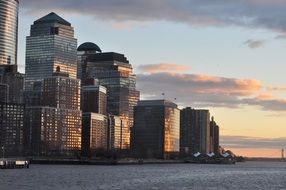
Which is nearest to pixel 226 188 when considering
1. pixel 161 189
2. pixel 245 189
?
pixel 245 189

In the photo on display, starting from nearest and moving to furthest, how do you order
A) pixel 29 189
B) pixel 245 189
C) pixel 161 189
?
pixel 29 189, pixel 161 189, pixel 245 189

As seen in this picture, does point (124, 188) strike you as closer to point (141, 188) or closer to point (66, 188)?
point (141, 188)

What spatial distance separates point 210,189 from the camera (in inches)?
6102

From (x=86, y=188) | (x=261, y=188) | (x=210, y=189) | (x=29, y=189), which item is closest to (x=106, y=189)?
(x=86, y=188)

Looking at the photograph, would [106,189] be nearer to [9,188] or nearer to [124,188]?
[124,188]

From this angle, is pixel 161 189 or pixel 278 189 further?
pixel 278 189

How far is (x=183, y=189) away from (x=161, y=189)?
6347 millimetres

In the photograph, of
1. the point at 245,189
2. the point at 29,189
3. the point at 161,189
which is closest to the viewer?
the point at 29,189

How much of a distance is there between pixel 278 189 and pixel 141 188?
113ft

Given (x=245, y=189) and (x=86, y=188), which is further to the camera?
(x=245, y=189)

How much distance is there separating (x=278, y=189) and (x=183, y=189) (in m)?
24.7

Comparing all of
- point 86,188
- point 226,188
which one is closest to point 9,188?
point 86,188

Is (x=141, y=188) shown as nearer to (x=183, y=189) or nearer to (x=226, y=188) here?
(x=183, y=189)

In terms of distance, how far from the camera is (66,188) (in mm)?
142500
